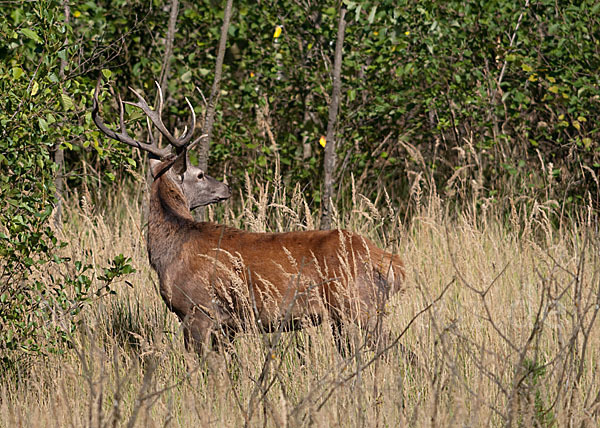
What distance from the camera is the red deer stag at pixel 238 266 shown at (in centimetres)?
464

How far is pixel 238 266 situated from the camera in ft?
14.1

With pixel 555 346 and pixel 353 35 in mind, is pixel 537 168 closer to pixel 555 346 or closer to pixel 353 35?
pixel 353 35

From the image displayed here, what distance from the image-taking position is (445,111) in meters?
7.79

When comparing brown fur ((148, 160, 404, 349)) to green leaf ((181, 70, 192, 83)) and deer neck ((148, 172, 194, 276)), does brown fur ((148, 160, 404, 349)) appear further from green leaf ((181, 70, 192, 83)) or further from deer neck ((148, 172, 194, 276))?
green leaf ((181, 70, 192, 83))

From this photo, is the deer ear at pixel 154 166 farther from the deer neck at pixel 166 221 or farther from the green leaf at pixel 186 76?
the green leaf at pixel 186 76

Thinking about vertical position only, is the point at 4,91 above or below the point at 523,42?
below

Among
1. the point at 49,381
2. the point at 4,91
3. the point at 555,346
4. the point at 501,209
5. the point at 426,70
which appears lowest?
the point at 49,381

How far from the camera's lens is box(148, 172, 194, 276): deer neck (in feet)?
17.6

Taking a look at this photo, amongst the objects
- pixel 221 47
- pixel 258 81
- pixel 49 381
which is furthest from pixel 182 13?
pixel 49 381

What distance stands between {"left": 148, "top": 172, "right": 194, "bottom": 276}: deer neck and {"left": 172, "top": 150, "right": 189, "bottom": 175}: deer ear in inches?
3.0

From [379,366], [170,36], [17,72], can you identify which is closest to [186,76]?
[170,36]

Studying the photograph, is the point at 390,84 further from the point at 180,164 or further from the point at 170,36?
the point at 180,164

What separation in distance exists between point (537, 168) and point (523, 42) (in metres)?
1.43

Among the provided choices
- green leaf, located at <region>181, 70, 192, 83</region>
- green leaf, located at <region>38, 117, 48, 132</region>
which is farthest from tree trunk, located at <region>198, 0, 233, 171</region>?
green leaf, located at <region>38, 117, 48, 132</region>
